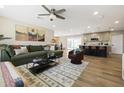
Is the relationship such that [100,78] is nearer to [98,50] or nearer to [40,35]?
[98,50]

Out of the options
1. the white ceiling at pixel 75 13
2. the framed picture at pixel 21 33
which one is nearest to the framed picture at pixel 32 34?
the framed picture at pixel 21 33

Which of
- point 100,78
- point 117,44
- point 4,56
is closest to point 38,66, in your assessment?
point 4,56

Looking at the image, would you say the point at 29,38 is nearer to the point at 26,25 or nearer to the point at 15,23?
the point at 26,25

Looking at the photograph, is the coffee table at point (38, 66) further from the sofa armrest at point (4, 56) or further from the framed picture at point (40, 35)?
the framed picture at point (40, 35)

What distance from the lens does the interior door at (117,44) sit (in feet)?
28.3

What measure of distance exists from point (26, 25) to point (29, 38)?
831mm

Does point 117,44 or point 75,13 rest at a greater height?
point 75,13

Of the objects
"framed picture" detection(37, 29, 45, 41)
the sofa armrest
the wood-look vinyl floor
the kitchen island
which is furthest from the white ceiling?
the wood-look vinyl floor

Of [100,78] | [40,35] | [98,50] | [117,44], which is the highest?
[40,35]

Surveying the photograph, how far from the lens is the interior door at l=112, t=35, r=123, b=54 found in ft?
28.3

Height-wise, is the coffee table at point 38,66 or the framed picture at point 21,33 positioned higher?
the framed picture at point 21,33

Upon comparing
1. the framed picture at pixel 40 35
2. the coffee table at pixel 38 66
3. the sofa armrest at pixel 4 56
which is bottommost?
the coffee table at pixel 38 66

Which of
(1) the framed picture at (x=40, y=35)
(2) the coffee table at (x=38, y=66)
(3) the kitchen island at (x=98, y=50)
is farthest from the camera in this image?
(3) the kitchen island at (x=98, y=50)

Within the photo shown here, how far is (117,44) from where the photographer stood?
880 centimetres
